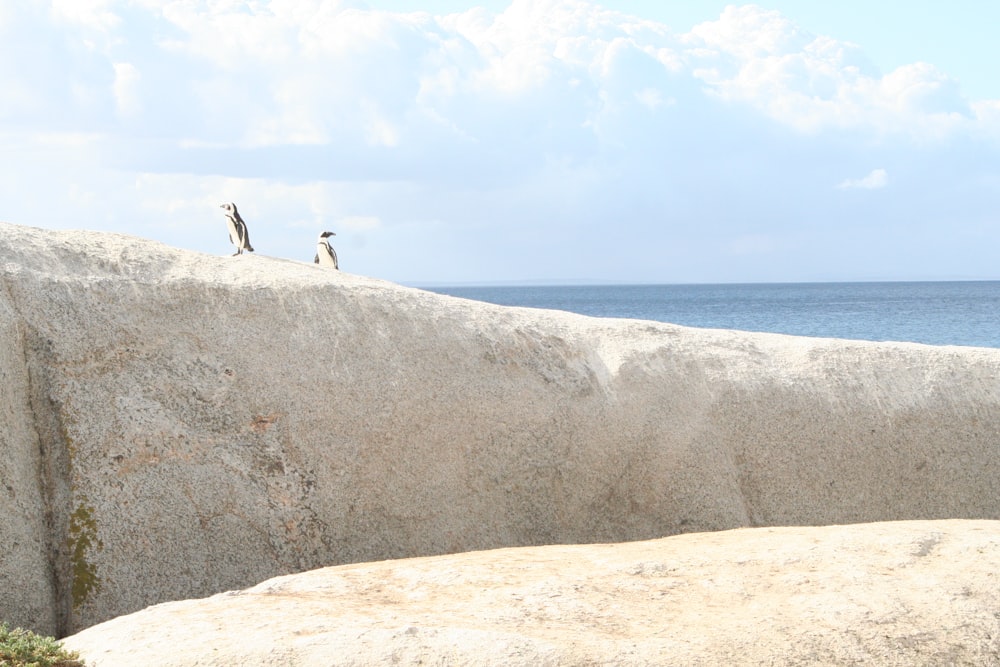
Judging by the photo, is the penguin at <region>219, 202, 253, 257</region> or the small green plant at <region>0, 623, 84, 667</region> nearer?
the small green plant at <region>0, 623, 84, 667</region>

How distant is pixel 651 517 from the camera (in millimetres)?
9273

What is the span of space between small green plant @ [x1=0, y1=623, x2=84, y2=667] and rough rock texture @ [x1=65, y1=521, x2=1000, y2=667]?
10 cm

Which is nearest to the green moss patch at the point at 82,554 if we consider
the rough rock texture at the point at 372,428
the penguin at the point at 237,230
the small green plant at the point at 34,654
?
the rough rock texture at the point at 372,428

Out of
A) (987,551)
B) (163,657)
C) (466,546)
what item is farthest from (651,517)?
(163,657)

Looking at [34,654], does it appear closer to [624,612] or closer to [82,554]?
[82,554]

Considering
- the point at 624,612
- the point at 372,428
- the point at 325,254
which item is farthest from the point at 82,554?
the point at 325,254

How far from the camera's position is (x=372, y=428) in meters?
8.48

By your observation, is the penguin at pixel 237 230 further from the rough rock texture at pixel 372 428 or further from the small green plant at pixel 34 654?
the small green plant at pixel 34 654

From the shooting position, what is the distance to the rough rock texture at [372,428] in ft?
25.6

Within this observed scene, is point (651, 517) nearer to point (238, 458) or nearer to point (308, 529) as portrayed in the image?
point (308, 529)

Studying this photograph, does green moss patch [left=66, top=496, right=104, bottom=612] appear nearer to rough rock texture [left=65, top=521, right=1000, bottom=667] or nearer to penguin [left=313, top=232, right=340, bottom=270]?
rough rock texture [left=65, top=521, right=1000, bottom=667]

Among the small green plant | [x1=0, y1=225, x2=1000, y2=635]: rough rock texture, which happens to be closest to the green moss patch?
[x1=0, y1=225, x2=1000, y2=635]: rough rock texture

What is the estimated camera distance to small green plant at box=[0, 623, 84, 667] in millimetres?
5352

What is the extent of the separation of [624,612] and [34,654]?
3013mm
